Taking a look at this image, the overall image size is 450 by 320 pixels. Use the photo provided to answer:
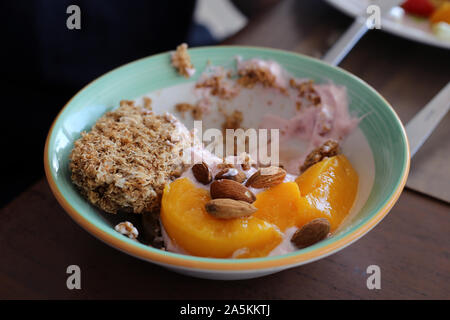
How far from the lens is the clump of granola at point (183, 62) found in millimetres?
896

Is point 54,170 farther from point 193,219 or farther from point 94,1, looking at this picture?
point 94,1

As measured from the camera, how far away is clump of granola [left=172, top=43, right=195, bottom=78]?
90 cm

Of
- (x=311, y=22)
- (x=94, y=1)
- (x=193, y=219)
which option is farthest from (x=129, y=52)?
(x=193, y=219)

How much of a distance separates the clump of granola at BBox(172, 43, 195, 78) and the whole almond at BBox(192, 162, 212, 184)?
0.30m

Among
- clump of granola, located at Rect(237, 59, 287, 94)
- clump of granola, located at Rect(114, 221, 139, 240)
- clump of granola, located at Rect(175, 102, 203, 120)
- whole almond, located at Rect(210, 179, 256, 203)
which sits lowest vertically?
clump of granola, located at Rect(114, 221, 139, 240)

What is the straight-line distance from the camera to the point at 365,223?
56cm

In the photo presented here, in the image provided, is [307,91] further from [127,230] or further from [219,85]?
[127,230]

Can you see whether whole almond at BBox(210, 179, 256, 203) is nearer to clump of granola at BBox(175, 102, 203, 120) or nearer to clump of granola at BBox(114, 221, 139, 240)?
clump of granola at BBox(114, 221, 139, 240)

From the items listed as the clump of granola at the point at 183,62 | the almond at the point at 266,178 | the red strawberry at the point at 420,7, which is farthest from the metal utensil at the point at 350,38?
the almond at the point at 266,178

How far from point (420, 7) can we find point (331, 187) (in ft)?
2.65

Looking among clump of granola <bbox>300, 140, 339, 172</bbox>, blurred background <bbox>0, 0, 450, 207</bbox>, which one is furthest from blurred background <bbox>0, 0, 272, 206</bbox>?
clump of granola <bbox>300, 140, 339, 172</bbox>

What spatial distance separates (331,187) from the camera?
69 centimetres

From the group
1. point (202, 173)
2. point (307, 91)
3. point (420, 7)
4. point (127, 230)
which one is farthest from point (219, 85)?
point (420, 7)

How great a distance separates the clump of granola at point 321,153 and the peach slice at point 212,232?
0.21m
